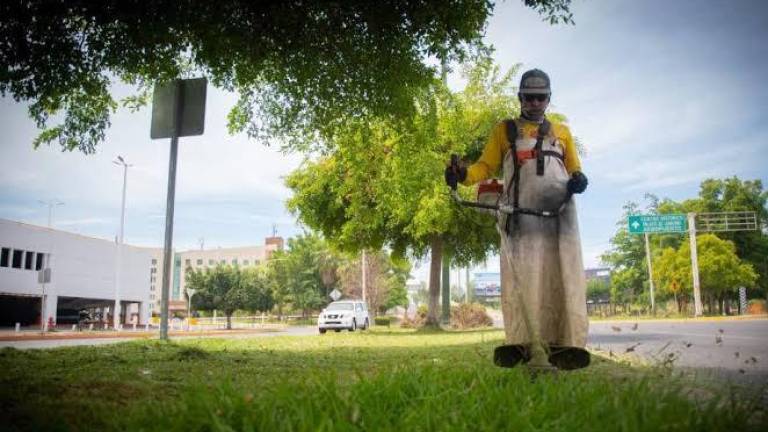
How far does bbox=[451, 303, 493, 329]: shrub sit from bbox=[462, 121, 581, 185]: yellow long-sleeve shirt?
1050 inches

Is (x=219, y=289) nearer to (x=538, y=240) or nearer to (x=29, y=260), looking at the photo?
(x=29, y=260)

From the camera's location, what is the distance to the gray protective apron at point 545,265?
13.6 feet

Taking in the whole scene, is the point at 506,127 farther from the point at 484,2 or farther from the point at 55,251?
the point at 55,251

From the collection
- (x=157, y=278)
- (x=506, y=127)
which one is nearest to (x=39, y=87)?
(x=506, y=127)

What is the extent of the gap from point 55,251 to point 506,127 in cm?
4642

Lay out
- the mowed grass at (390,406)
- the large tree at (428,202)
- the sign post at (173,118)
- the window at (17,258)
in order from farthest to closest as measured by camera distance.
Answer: the window at (17,258) → the large tree at (428,202) → the sign post at (173,118) → the mowed grass at (390,406)

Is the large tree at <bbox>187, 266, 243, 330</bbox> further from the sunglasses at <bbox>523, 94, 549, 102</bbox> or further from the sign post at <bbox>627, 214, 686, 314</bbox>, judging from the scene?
the sunglasses at <bbox>523, 94, 549, 102</bbox>

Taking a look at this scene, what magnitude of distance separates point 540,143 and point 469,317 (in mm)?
27410

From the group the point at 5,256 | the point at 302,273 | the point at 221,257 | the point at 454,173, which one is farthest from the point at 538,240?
the point at 221,257

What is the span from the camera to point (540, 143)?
4402mm

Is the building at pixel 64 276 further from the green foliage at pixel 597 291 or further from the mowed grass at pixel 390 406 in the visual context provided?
the green foliage at pixel 597 291

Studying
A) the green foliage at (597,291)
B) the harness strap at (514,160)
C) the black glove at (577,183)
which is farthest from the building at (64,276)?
the green foliage at (597,291)

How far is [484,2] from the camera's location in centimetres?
697

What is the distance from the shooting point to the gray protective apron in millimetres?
4145
